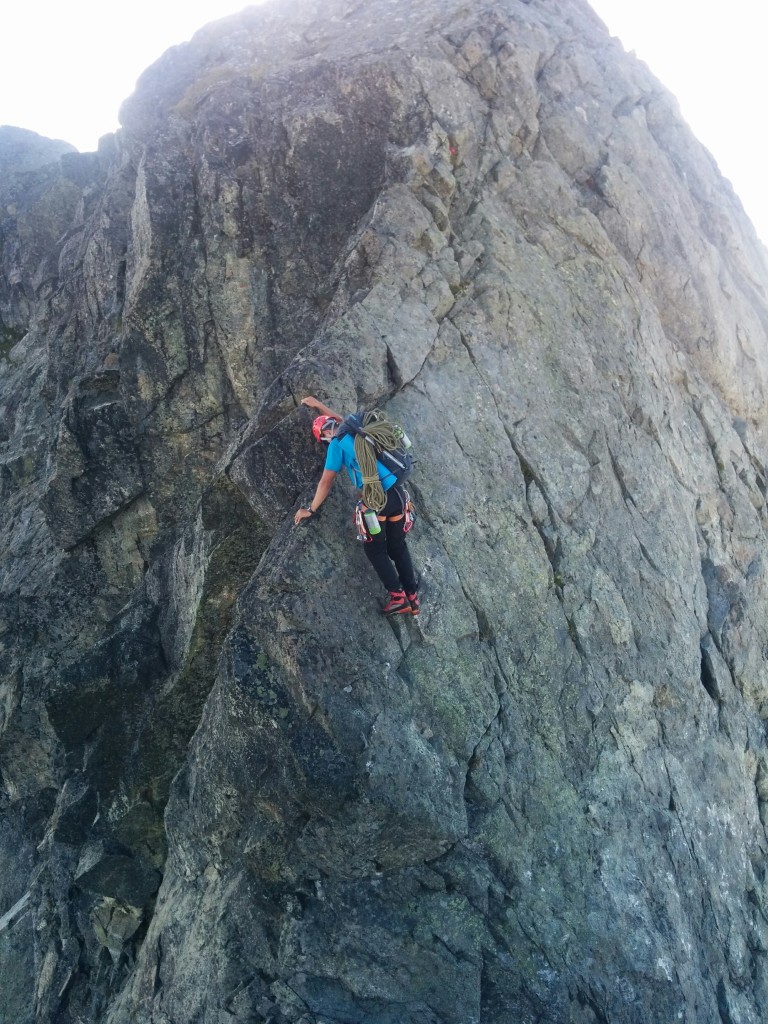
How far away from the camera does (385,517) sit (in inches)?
501

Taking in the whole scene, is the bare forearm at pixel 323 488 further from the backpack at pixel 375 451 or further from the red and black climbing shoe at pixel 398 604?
the red and black climbing shoe at pixel 398 604

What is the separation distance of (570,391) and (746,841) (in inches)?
434

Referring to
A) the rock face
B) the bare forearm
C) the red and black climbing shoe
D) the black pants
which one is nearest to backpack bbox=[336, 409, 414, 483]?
the black pants

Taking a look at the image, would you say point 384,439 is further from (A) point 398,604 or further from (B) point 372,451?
(A) point 398,604

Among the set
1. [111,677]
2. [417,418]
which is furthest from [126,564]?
[417,418]

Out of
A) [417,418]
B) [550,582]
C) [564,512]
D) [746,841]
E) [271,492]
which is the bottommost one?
[746,841]

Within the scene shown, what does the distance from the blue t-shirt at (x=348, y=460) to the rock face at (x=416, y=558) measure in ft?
4.37

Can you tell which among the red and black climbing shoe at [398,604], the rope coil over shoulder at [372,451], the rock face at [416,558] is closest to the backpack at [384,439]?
the rope coil over shoulder at [372,451]

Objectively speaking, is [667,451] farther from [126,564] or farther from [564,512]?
[126,564]

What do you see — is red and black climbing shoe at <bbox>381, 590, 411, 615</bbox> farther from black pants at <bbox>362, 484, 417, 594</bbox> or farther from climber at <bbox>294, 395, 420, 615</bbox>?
black pants at <bbox>362, 484, 417, 594</bbox>

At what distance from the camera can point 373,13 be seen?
23078mm

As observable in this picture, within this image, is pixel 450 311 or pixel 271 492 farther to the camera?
pixel 450 311

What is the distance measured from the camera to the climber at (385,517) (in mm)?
12648

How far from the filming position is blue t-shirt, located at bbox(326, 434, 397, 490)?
12.6m
